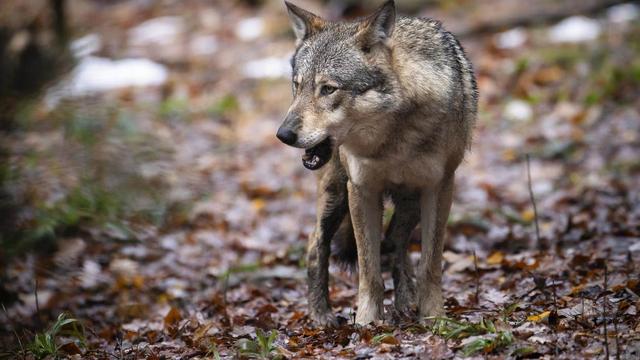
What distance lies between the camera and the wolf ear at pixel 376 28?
18.6 ft

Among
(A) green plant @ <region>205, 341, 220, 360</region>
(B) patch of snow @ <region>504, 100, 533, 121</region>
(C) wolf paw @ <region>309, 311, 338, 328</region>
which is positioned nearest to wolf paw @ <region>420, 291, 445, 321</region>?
(C) wolf paw @ <region>309, 311, 338, 328</region>

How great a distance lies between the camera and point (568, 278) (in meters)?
6.54

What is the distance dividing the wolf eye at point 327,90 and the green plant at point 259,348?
1.64 meters

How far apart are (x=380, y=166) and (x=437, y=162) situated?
0.40m

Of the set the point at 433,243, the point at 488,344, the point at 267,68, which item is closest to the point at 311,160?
the point at 433,243

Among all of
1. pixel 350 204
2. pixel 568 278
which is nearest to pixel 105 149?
pixel 350 204

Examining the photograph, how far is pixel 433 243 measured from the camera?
6.04 m

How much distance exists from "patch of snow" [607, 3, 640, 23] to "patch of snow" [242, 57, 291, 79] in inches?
246

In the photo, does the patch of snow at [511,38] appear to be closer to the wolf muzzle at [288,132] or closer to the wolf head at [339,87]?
the wolf head at [339,87]

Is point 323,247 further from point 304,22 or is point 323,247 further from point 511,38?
point 511,38

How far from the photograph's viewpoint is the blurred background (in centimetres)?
728

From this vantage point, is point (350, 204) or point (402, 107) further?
point (350, 204)

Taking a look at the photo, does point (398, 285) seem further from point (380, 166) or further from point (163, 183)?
point (163, 183)

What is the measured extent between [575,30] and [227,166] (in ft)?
23.0
